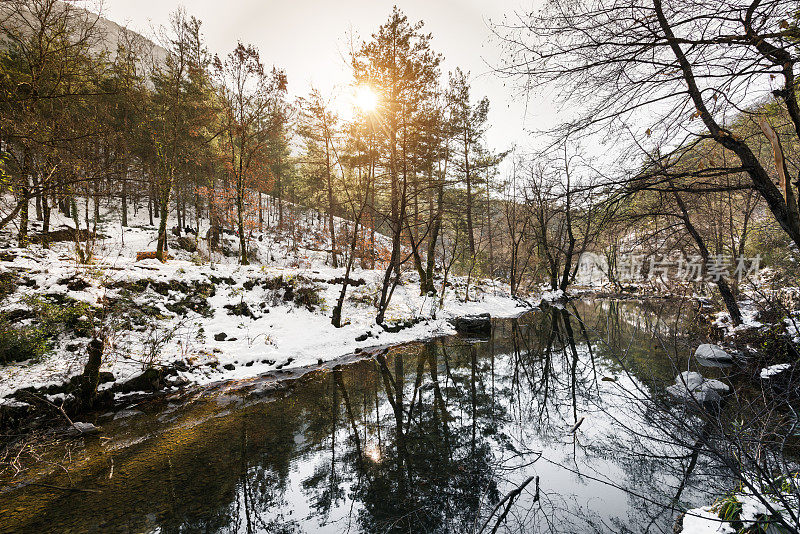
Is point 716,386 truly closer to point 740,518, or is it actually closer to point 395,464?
point 740,518

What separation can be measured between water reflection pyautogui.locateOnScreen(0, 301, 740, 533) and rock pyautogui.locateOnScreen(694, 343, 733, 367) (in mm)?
1806

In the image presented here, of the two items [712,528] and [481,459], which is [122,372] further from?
[712,528]

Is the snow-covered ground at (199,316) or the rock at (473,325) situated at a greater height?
the snow-covered ground at (199,316)

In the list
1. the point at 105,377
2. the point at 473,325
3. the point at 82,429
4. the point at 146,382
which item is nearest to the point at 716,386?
the point at 473,325

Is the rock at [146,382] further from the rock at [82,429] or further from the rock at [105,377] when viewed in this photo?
the rock at [82,429]

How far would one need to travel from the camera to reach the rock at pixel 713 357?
7934 mm

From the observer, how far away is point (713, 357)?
8008 mm

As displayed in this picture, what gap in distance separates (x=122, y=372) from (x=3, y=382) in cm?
165

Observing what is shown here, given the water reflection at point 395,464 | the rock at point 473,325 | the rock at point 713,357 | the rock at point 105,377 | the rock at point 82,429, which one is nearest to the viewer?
the water reflection at point 395,464

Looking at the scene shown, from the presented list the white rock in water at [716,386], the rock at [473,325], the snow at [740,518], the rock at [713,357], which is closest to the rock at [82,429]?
the snow at [740,518]

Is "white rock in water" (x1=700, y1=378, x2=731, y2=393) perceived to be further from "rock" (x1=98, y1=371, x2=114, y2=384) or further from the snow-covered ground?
"rock" (x1=98, y1=371, x2=114, y2=384)

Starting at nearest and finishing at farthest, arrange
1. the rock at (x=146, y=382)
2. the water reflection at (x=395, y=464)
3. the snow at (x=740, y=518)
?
the snow at (x=740, y=518) → the water reflection at (x=395, y=464) → the rock at (x=146, y=382)

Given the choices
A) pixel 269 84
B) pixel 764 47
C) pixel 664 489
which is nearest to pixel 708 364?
pixel 664 489

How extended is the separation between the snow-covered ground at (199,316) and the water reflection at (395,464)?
1.58 metres
